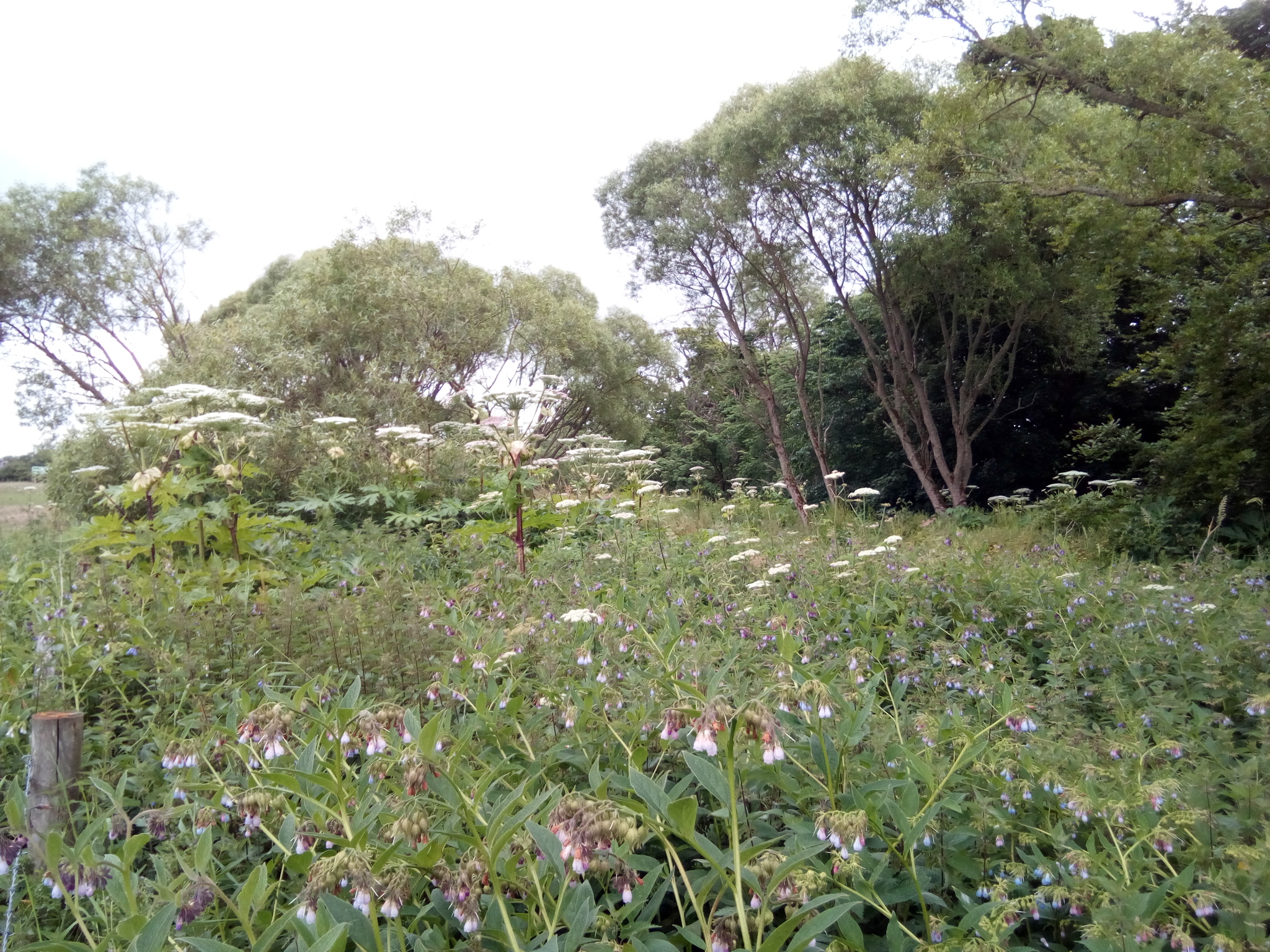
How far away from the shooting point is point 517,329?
17047 millimetres

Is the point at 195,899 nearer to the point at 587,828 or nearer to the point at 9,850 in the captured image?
the point at 9,850

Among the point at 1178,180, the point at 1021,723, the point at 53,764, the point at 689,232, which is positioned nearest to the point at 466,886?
the point at 1021,723

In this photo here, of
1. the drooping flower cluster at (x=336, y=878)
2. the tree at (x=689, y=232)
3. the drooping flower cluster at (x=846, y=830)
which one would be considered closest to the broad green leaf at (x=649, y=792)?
the drooping flower cluster at (x=846, y=830)

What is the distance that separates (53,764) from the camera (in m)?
1.80

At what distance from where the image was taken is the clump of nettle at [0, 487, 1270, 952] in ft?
3.55

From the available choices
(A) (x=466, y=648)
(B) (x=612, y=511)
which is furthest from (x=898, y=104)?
(A) (x=466, y=648)

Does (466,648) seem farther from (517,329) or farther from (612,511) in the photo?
(517,329)

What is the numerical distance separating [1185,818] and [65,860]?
1.90 meters

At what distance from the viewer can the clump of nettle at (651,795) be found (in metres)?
1.08

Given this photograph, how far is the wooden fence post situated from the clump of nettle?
101mm

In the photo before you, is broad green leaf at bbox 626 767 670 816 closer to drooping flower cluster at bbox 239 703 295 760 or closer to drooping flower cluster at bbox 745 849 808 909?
drooping flower cluster at bbox 745 849 808 909

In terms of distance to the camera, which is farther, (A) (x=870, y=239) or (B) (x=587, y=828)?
(A) (x=870, y=239)

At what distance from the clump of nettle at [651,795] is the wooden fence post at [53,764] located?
0.10 m

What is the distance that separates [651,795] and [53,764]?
157cm
